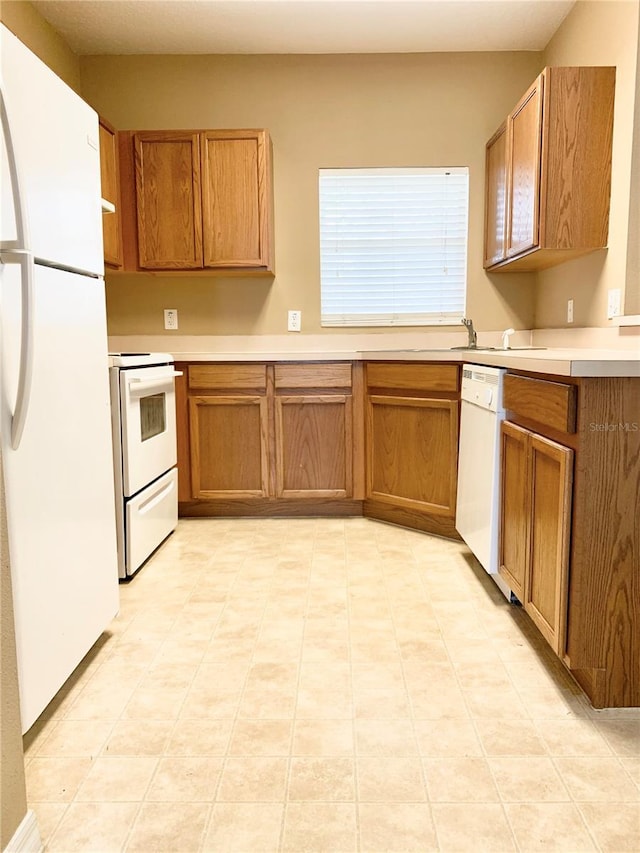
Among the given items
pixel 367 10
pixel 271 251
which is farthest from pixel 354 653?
pixel 367 10

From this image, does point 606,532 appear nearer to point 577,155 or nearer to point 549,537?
point 549,537

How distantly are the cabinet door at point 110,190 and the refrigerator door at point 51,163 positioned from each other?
1354 mm

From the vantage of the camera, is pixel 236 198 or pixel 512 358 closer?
pixel 512 358

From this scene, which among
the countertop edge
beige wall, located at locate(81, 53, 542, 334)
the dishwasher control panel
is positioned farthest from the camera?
beige wall, located at locate(81, 53, 542, 334)

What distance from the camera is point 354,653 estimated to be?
191 cm

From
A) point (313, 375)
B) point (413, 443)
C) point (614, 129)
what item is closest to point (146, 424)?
point (313, 375)

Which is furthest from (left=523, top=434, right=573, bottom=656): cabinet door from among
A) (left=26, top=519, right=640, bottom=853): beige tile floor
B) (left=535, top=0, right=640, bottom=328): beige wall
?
(left=535, top=0, right=640, bottom=328): beige wall

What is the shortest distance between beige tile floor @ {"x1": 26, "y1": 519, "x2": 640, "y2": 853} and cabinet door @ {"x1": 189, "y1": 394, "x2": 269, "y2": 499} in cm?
101

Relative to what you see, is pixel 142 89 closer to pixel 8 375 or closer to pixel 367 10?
pixel 367 10

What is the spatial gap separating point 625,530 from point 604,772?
0.53 meters

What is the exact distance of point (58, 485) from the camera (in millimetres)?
1589

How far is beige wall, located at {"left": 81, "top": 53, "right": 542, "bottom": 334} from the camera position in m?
3.49

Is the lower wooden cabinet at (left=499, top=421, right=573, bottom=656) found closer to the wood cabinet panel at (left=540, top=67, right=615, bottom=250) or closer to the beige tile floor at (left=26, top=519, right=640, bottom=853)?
the beige tile floor at (left=26, top=519, right=640, bottom=853)

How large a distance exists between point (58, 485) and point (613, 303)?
2169mm
